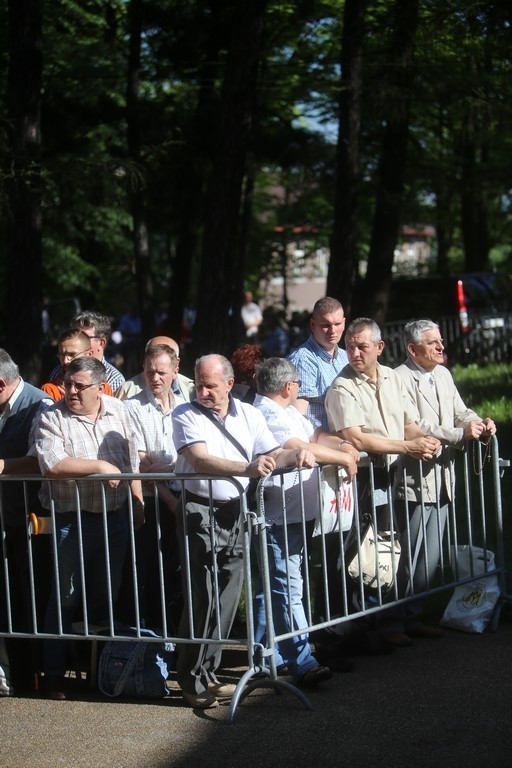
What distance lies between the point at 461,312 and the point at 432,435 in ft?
52.1

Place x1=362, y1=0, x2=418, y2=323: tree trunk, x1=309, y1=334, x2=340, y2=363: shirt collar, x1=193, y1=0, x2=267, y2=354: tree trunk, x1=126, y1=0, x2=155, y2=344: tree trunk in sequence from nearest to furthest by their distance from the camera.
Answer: x1=309, y1=334, x2=340, y2=363: shirt collar
x1=193, y1=0, x2=267, y2=354: tree trunk
x1=362, y1=0, x2=418, y2=323: tree trunk
x1=126, y1=0, x2=155, y2=344: tree trunk

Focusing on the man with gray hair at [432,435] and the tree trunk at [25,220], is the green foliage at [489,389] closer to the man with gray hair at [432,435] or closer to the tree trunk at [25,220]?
the man with gray hair at [432,435]

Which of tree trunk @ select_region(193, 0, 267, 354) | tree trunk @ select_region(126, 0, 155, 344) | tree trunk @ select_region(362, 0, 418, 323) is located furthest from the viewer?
tree trunk @ select_region(126, 0, 155, 344)

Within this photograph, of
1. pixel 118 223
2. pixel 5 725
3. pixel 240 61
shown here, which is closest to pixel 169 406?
pixel 5 725

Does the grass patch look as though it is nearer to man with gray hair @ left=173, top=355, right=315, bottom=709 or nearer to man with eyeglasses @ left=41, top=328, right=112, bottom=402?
man with eyeglasses @ left=41, top=328, right=112, bottom=402

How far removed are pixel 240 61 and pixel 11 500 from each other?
7.90 meters

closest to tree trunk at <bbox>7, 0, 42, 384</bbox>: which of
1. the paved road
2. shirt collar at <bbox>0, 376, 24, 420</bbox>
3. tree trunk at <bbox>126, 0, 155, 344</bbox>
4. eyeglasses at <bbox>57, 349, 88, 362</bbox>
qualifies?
tree trunk at <bbox>126, 0, 155, 344</bbox>

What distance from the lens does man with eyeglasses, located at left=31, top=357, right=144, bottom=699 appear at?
241 inches

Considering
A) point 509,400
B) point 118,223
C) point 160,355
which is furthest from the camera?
point 118,223

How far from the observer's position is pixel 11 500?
638 cm

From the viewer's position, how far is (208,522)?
19.8 ft


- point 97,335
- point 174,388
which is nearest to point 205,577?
point 174,388

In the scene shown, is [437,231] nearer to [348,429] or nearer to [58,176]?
[58,176]

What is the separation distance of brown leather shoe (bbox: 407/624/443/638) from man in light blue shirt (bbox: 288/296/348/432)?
140 cm
